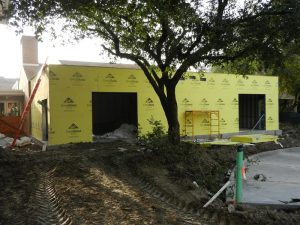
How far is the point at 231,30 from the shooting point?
31.0ft

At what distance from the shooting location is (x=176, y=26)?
1023 cm

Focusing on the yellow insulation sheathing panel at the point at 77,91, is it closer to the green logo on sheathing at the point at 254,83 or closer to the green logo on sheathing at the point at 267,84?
the green logo on sheathing at the point at 254,83

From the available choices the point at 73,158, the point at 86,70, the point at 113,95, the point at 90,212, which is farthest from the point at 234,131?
the point at 90,212

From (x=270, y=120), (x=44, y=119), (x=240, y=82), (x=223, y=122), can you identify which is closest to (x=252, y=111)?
(x=270, y=120)

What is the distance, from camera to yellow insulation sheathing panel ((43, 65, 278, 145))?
14992mm

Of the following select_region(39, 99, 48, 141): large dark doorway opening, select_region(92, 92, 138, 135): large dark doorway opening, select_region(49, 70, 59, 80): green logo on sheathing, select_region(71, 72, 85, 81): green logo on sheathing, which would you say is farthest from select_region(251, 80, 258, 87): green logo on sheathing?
select_region(39, 99, 48, 141): large dark doorway opening

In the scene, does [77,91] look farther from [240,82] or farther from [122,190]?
[240,82]

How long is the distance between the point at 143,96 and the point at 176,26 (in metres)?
7.31

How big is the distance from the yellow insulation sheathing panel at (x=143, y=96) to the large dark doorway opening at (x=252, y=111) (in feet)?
1.90

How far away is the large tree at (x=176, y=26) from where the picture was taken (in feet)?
29.5

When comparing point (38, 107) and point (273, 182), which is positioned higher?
point (38, 107)


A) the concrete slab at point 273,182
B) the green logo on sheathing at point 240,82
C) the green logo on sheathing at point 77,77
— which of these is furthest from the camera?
the green logo on sheathing at point 240,82

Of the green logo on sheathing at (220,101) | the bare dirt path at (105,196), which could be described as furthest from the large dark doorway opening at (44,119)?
the green logo on sheathing at (220,101)

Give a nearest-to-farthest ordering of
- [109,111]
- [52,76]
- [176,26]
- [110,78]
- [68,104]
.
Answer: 1. [176,26]
2. [52,76]
3. [68,104]
4. [110,78]
5. [109,111]
